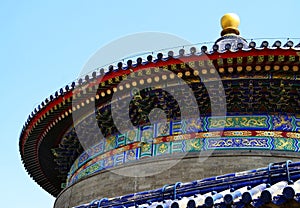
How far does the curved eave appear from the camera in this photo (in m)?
7.64

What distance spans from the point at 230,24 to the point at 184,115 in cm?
328

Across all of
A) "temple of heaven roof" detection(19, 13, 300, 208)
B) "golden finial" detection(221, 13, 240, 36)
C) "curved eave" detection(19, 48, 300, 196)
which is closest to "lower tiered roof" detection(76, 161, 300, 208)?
"temple of heaven roof" detection(19, 13, 300, 208)

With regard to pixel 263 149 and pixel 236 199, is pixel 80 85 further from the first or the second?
pixel 236 199

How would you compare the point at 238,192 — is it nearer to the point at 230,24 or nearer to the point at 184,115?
the point at 184,115

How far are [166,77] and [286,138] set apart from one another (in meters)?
2.05

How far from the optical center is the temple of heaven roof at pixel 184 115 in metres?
7.80

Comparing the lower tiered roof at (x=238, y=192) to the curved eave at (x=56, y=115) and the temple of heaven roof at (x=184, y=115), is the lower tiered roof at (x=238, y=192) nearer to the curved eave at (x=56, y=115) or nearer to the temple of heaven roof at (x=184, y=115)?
the temple of heaven roof at (x=184, y=115)

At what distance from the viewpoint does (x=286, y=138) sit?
8023 millimetres

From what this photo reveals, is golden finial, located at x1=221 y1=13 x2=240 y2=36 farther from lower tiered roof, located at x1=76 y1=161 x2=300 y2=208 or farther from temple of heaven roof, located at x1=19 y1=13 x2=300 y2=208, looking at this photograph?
lower tiered roof, located at x1=76 y1=161 x2=300 y2=208

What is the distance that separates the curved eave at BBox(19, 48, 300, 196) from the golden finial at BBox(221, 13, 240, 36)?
10.2ft

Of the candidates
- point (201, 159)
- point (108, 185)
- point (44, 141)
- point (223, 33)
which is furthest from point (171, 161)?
point (223, 33)

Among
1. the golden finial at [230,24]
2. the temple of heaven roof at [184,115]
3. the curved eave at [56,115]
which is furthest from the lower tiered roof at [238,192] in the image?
the golden finial at [230,24]

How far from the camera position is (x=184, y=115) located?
845cm

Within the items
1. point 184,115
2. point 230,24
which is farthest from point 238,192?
point 230,24
